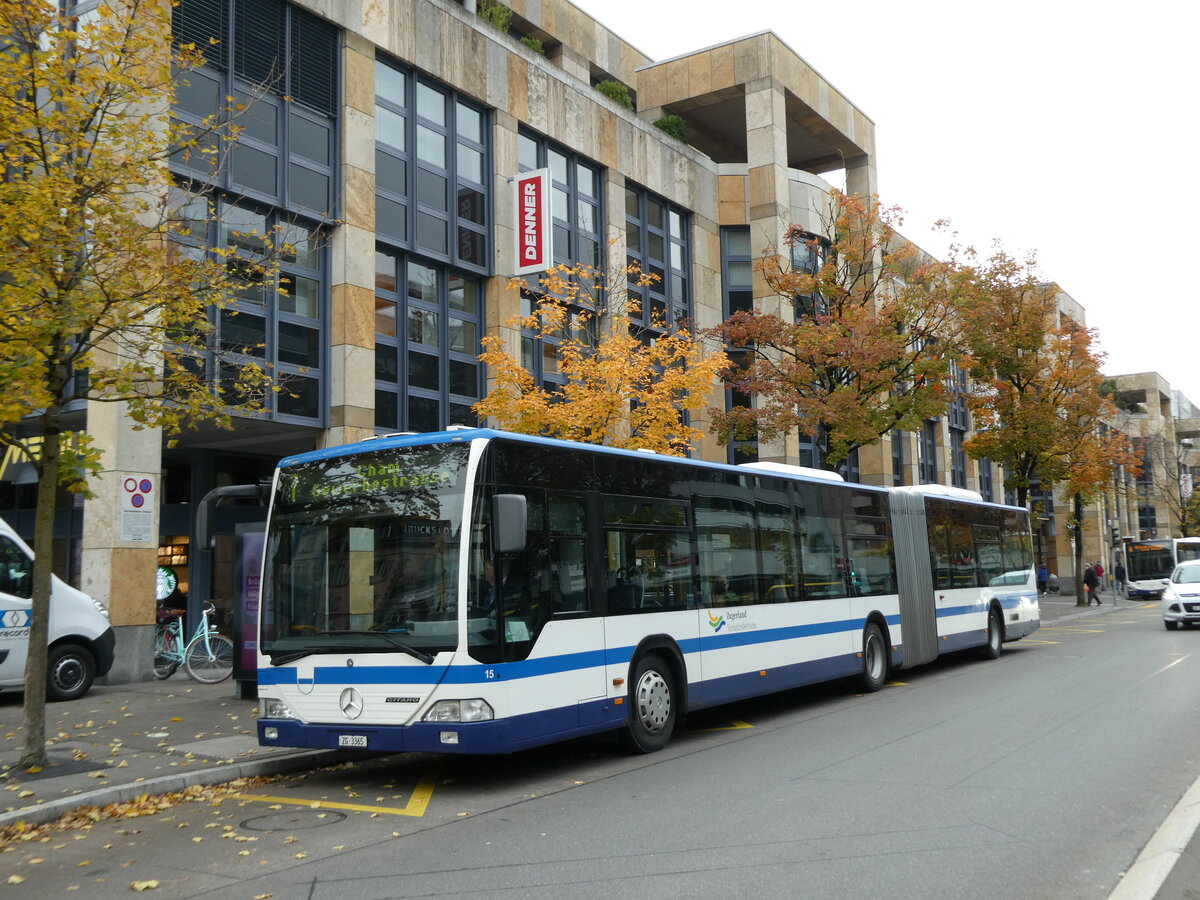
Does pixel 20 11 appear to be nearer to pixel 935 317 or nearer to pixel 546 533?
pixel 546 533

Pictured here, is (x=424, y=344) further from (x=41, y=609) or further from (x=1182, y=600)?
(x=1182, y=600)

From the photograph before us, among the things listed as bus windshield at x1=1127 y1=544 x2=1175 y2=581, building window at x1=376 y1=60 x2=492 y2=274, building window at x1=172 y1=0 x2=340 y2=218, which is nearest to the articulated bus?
building window at x1=172 y1=0 x2=340 y2=218

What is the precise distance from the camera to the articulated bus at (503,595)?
27.9 feet

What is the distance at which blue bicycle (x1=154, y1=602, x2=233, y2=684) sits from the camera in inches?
646

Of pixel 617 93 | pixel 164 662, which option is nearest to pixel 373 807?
pixel 164 662

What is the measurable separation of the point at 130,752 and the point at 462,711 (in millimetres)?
3938

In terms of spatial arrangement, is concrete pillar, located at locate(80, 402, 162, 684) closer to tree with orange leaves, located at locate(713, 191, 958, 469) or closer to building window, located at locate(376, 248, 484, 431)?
building window, located at locate(376, 248, 484, 431)

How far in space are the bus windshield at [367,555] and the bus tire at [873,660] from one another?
8.52 metres

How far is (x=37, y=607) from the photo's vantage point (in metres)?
9.43

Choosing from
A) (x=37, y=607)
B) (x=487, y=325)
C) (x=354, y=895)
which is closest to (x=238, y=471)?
Result: (x=487, y=325)

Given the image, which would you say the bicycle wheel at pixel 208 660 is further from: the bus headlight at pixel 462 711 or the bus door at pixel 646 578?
the bus headlight at pixel 462 711

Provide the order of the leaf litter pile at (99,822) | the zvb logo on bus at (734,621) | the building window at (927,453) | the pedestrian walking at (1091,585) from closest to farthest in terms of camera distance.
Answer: the leaf litter pile at (99,822)
the zvb logo on bus at (734,621)
the building window at (927,453)
the pedestrian walking at (1091,585)

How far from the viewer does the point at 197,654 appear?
1667cm

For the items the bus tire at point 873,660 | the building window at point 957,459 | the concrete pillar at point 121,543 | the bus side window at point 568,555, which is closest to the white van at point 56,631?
the concrete pillar at point 121,543
